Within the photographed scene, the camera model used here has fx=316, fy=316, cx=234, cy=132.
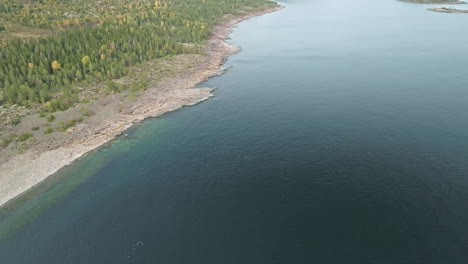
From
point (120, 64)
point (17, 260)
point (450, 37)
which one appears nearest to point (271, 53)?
point (120, 64)

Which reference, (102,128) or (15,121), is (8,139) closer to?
(15,121)

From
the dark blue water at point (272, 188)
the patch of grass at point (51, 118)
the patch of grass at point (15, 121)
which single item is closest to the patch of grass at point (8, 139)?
the patch of grass at point (15, 121)

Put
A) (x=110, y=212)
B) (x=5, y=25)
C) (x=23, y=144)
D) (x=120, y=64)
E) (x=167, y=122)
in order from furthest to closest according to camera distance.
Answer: (x=5, y=25) < (x=120, y=64) < (x=167, y=122) < (x=23, y=144) < (x=110, y=212)

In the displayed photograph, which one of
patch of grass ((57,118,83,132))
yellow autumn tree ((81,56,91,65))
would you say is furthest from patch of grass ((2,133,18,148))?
yellow autumn tree ((81,56,91,65))

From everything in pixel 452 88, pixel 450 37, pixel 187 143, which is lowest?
pixel 187 143

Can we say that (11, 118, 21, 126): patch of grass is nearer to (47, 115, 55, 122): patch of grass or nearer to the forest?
(47, 115, 55, 122): patch of grass

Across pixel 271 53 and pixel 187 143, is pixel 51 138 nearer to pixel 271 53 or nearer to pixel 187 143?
pixel 187 143
